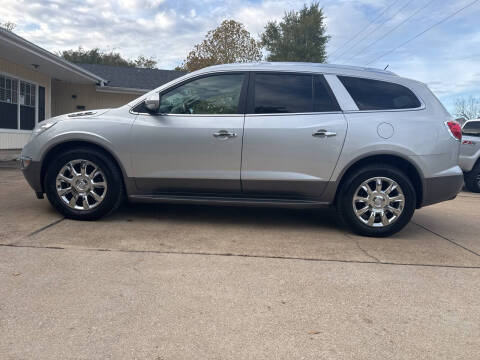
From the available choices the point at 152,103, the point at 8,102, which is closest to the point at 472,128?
the point at 152,103

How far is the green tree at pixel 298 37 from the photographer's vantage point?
4184cm

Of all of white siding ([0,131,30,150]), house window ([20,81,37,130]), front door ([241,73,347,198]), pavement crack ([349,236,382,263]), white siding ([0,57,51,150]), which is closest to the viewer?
pavement crack ([349,236,382,263])

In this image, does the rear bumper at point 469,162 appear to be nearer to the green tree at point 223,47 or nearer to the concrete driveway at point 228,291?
the concrete driveway at point 228,291

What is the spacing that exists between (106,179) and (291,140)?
2.16m

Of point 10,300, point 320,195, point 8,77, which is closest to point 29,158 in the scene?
point 10,300

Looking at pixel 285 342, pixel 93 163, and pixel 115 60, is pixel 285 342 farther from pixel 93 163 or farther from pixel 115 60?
pixel 115 60

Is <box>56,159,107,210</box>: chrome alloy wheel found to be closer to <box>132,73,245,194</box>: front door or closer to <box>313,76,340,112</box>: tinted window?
<box>132,73,245,194</box>: front door

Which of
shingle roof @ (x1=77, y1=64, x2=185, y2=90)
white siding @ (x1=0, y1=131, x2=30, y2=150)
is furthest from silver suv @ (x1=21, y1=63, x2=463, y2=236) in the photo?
shingle roof @ (x1=77, y1=64, x2=185, y2=90)

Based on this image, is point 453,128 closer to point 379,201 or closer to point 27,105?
point 379,201

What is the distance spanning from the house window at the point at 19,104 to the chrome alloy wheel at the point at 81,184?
10097mm

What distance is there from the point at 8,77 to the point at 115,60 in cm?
3887

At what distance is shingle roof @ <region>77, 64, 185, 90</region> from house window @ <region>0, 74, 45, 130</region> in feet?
14.9

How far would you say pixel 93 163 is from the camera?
4430mm

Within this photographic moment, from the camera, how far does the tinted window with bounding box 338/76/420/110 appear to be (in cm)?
439
